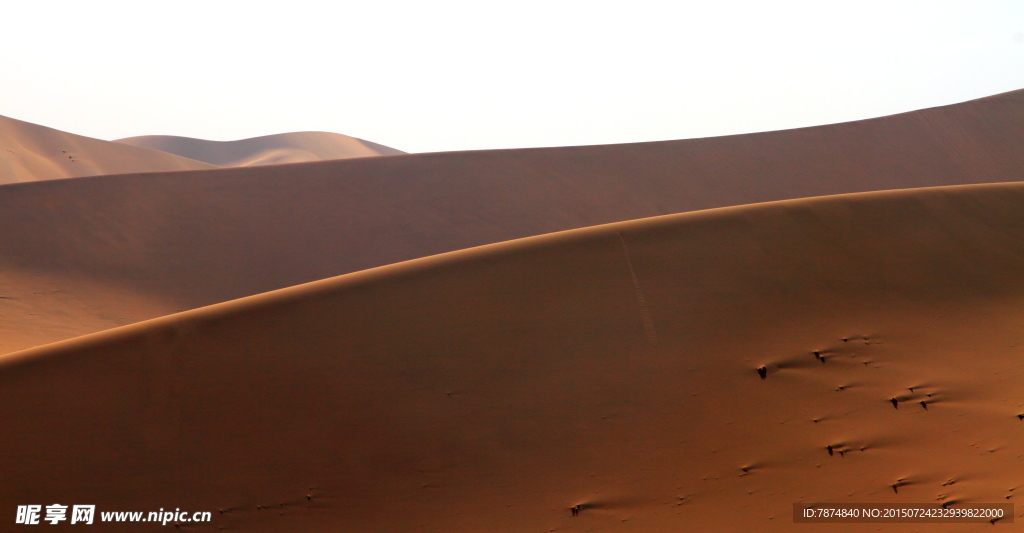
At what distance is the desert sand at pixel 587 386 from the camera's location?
3.03m

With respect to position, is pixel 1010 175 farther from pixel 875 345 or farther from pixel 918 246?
pixel 875 345

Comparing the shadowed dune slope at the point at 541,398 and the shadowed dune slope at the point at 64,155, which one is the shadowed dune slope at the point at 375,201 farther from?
the shadowed dune slope at the point at 64,155

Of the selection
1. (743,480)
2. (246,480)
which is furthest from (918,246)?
(246,480)

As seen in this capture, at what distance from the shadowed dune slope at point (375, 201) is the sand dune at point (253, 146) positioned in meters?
35.8

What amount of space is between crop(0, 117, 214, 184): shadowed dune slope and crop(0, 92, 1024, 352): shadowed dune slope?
13.4 metres

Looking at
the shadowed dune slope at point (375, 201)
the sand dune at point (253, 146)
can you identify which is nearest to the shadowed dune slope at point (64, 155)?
the shadowed dune slope at point (375, 201)

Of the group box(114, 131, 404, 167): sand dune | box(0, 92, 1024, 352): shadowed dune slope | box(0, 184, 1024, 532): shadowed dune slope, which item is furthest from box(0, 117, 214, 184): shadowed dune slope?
box(0, 184, 1024, 532): shadowed dune slope

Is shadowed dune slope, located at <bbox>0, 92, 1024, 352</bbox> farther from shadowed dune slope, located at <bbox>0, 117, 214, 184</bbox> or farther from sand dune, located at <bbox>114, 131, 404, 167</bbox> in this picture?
sand dune, located at <bbox>114, 131, 404, 167</bbox>

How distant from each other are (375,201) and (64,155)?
21.3 meters

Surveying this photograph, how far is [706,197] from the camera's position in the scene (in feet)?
51.5

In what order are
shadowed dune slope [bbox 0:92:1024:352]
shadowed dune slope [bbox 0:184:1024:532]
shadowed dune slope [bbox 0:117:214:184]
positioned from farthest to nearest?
shadowed dune slope [bbox 0:117:214:184], shadowed dune slope [bbox 0:92:1024:352], shadowed dune slope [bbox 0:184:1024:532]

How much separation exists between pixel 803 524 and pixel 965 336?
212 centimetres

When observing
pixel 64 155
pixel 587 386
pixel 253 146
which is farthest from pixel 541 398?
pixel 253 146

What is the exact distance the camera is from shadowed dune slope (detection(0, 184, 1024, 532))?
3025 millimetres
